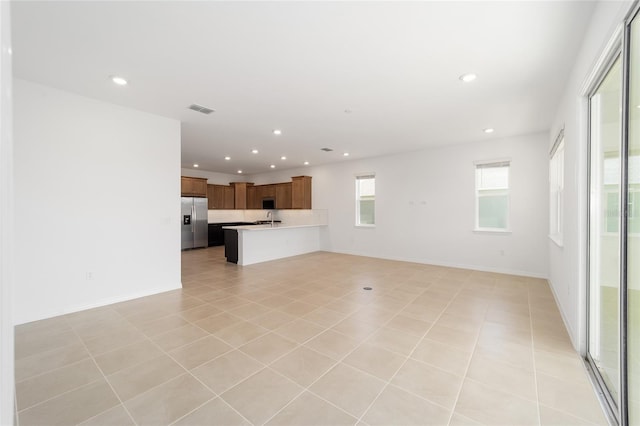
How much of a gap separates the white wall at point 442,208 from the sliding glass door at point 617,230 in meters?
3.29

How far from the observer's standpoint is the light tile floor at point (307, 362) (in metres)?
1.83

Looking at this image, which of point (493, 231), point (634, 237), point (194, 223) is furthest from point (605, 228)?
point (194, 223)

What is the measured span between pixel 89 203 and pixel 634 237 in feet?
17.8

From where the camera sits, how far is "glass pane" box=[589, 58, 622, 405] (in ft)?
6.59

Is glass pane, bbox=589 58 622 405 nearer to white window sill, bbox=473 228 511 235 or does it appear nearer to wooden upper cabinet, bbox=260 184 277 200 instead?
white window sill, bbox=473 228 511 235

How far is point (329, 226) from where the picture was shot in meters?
8.62

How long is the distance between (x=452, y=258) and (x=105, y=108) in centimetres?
703

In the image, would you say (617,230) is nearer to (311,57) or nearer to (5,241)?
(311,57)

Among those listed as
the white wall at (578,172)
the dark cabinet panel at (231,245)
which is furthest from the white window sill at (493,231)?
the dark cabinet panel at (231,245)

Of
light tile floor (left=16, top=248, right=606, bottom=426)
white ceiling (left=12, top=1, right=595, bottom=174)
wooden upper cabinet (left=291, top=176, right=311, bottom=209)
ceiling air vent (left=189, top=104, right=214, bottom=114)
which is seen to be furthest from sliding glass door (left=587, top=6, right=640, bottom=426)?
wooden upper cabinet (left=291, top=176, right=311, bottom=209)

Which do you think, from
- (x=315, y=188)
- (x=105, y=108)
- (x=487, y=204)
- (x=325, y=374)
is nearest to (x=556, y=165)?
(x=487, y=204)

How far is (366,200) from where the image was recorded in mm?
7871

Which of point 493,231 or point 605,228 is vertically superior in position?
point 605,228

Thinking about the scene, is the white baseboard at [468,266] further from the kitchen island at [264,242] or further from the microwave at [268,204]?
the microwave at [268,204]
